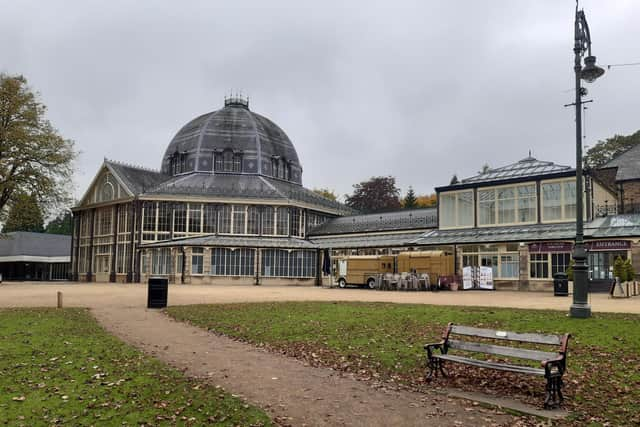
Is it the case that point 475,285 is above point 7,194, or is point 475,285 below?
below

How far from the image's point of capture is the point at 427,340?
11109mm

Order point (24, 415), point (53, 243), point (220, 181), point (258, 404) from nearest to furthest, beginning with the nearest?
point (24, 415)
point (258, 404)
point (220, 181)
point (53, 243)

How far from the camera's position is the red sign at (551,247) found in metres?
30.6

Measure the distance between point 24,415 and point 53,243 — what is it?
7178 cm

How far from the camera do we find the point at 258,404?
22.8 feet

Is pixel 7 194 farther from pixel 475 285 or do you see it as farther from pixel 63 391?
pixel 63 391

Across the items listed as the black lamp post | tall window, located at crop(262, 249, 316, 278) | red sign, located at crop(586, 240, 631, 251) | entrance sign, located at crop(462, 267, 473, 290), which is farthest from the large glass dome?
the black lamp post

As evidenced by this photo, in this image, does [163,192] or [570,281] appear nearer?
[570,281]

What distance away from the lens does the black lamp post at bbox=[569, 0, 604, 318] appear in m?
14.0

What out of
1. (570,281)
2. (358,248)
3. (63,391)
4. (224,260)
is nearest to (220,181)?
(224,260)

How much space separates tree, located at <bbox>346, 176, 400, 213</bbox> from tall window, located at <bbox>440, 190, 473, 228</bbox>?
30.1 m

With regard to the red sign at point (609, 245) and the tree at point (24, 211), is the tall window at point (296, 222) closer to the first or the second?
the tree at point (24, 211)

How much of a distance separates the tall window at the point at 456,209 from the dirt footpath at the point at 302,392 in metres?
29.6

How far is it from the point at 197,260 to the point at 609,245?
29.6 metres
